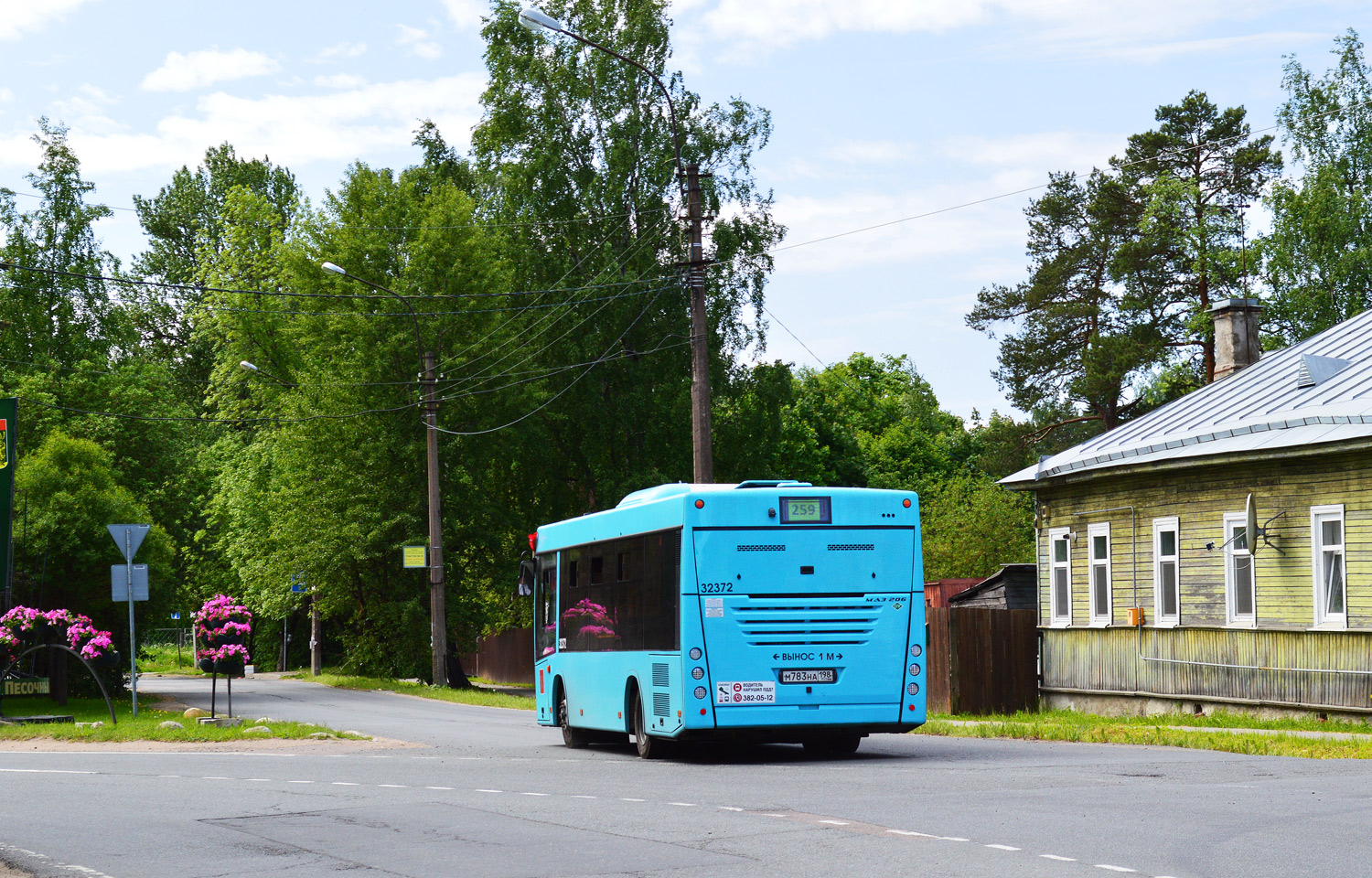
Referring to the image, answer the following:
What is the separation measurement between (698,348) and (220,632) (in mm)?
8978

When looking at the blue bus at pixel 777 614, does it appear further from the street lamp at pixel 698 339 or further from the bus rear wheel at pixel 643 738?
the street lamp at pixel 698 339

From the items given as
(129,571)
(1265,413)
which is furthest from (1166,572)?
(129,571)

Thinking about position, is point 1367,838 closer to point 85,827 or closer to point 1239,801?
point 1239,801

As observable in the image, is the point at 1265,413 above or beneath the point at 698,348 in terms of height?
beneath

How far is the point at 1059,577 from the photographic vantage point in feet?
92.0

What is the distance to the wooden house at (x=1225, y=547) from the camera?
20938 millimetres

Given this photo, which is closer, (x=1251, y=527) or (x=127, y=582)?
(x=1251, y=527)

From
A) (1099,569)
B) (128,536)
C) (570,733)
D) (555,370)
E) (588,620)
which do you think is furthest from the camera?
(555,370)

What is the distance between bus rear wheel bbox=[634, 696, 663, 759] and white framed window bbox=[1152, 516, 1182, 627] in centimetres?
1097

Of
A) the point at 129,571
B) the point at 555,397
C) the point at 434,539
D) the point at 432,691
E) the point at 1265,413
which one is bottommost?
the point at 432,691

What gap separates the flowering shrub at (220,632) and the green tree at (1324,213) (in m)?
30.9

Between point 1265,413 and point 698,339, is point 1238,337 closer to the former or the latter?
point 1265,413

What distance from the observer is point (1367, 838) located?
9328mm

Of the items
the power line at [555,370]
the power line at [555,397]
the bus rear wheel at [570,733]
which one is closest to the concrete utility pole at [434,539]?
the power line at [555,397]
